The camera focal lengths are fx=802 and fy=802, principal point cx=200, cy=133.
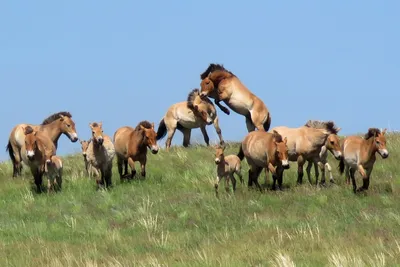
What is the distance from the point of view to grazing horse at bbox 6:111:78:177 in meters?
21.9

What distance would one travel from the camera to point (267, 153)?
56.7 feet

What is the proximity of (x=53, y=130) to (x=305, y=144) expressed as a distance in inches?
300

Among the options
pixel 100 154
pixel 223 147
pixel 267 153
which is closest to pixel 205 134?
pixel 223 147

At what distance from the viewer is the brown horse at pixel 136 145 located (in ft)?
63.2

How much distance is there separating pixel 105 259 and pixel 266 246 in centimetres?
237

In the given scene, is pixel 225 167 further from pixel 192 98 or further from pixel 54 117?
pixel 192 98

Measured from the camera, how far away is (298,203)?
52.6ft

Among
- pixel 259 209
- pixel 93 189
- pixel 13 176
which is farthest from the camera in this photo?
pixel 13 176

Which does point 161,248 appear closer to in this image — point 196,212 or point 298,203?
point 196,212

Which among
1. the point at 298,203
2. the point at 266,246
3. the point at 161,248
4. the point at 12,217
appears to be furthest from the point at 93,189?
the point at 266,246

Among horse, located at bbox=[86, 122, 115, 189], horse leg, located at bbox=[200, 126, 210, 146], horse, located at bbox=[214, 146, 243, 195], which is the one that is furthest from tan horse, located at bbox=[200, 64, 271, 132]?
horse, located at bbox=[86, 122, 115, 189]

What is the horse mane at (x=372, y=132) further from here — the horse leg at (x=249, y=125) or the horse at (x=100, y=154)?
the horse leg at (x=249, y=125)

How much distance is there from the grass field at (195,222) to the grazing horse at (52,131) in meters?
1.08

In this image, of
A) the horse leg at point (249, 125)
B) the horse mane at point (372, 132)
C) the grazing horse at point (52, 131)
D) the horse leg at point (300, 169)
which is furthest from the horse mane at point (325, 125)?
the grazing horse at point (52, 131)
